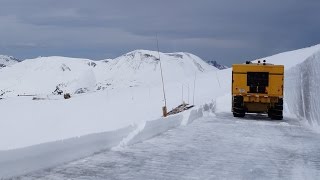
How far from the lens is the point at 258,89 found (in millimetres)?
22844

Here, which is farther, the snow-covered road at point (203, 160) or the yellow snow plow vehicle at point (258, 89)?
the yellow snow plow vehicle at point (258, 89)

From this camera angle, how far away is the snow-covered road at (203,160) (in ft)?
26.4

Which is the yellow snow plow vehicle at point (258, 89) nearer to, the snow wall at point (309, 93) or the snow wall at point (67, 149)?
the snow wall at point (309, 93)

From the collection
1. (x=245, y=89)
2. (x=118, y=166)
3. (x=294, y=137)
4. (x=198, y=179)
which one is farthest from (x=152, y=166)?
(x=245, y=89)

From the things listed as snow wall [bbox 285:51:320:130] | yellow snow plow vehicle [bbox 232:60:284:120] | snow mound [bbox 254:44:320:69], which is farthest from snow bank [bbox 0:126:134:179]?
snow mound [bbox 254:44:320:69]

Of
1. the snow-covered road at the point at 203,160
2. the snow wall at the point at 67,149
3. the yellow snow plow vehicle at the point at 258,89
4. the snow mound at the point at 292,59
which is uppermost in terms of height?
the snow mound at the point at 292,59

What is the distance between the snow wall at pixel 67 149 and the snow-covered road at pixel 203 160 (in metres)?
0.21

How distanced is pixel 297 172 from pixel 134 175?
3173 millimetres

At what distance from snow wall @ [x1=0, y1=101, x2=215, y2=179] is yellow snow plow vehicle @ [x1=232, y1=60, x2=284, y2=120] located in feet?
31.5

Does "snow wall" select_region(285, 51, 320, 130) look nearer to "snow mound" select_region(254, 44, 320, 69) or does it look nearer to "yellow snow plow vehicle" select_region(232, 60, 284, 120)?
"yellow snow plow vehicle" select_region(232, 60, 284, 120)

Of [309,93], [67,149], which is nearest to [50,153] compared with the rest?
[67,149]

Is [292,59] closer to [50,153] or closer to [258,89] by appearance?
[258,89]

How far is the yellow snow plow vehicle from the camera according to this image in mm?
22594

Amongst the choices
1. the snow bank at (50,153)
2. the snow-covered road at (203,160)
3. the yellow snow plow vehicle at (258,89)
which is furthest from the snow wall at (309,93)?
the snow bank at (50,153)
